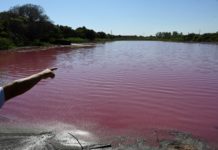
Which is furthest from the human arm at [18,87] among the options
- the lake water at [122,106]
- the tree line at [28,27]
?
the tree line at [28,27]

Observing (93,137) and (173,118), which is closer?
(93,137)

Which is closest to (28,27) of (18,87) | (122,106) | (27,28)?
(27,28)

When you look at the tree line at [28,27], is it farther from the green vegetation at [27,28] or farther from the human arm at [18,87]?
the human arm at [18,87]

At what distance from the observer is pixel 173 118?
710cm

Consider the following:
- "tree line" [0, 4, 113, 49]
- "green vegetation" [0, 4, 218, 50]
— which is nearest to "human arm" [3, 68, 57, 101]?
"green vegetation" [0, 4, 218, 50]

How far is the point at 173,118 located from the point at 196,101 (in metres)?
2.15

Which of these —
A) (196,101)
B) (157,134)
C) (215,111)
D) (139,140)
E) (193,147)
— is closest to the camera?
(193,147)

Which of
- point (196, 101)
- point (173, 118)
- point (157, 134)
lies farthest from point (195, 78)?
point (157, 134)

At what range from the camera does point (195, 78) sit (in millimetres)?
13570

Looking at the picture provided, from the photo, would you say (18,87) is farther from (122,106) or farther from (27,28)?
(27,28)

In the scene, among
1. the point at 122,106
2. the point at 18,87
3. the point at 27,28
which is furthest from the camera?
the point at 27,28

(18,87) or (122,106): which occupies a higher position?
(18,87)

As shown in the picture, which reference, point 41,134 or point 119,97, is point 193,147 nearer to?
point 41,134

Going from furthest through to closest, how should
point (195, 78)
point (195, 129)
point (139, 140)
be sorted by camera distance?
point (195, 78)
point (195, 129)
point (139, 140)
